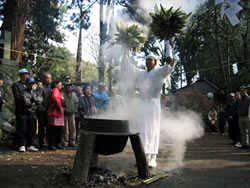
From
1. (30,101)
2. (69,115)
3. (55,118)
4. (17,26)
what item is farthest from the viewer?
(17,26)

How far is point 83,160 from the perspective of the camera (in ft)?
11.8

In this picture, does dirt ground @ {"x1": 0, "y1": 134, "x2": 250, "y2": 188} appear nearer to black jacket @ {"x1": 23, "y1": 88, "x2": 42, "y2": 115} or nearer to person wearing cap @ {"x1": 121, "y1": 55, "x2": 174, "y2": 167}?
person wearing cap @ {"x1": 121, "y1": 55, "x2": 174, "y2": 167}

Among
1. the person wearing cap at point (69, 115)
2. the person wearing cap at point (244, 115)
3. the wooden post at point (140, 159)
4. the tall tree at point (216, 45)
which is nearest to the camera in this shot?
the wooden post at point (140, 159)

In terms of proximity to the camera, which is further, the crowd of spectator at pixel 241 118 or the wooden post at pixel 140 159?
the crowd of spectator at pixel 241 118

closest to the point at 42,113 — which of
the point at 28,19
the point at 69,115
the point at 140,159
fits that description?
the point at 69,115

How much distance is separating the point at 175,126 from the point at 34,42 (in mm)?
14349

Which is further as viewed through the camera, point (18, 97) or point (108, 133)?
point (18, 97)

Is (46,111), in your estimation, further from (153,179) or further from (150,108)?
(153,179)

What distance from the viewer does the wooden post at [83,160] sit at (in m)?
3.59

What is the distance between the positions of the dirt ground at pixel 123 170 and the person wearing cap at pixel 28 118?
361 millimetres

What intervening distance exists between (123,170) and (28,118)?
3074mm

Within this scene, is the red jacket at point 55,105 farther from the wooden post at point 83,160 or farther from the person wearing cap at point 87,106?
the wooden post at point 83,160

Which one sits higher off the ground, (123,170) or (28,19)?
(28,19)

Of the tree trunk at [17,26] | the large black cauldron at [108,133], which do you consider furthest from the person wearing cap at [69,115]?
the tree trunk at [17,26]
